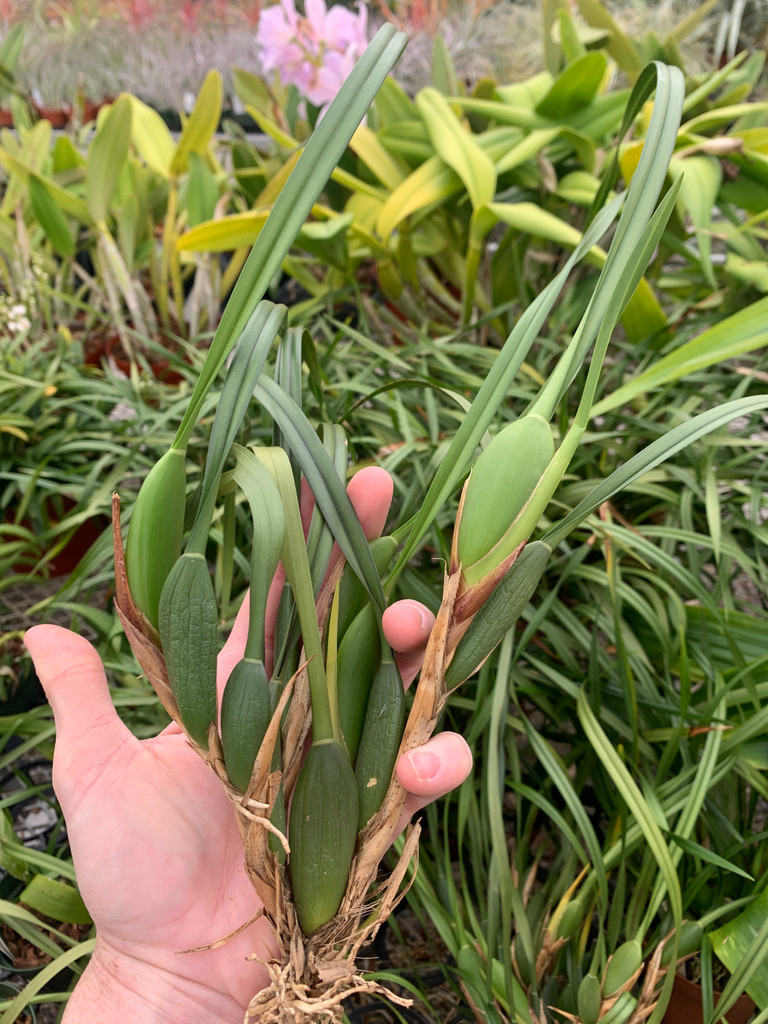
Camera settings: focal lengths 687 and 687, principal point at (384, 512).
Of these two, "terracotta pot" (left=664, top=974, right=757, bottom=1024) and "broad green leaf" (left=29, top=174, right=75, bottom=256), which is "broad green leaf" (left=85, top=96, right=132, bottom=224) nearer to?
"broad green leaf" (left=29, top=174, right=75, bottom=256)

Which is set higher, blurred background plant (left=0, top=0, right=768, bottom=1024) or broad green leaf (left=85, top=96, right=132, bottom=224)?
broad green leaf (left=85, top=96, right=132, bottom=224)

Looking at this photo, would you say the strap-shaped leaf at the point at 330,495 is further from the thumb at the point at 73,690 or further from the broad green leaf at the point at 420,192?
the broad green leaf at the point at 420,192

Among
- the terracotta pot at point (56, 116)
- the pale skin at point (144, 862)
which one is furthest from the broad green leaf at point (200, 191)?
the terracotta pot at point (56, 116)

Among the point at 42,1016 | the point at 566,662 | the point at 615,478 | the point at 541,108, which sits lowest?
the point at 42,1016

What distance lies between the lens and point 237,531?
2.03 ft

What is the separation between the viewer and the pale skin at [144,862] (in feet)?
1.06

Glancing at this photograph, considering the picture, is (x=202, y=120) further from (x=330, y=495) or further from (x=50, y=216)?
(x=330, y=495)

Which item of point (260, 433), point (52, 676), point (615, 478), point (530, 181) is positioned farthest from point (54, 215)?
point (615, 478)

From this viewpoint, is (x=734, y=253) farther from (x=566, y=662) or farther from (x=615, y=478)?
(x=615, y=478)

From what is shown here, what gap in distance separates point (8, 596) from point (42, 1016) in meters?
0.47

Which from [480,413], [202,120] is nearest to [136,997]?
[480,413]

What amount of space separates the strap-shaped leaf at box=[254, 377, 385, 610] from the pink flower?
0.82 meters

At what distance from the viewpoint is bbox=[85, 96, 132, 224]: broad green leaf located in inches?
32.3

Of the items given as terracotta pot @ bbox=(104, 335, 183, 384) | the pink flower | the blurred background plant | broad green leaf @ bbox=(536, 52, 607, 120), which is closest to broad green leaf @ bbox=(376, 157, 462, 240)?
the blurred background plant
